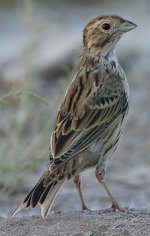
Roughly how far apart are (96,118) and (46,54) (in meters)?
7.80

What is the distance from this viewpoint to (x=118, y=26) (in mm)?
8453

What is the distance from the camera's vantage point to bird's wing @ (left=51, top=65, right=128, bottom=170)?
769 cm

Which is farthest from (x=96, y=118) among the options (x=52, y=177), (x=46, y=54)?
(x=46, y=54)

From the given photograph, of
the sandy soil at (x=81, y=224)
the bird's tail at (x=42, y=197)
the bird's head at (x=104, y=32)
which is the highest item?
the bird's head at (x=104, y=32)

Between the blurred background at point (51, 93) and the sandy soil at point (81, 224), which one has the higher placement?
the blurred background at point (51, 93)

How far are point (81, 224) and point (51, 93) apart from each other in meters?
7.42

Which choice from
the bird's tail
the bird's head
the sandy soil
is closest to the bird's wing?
the bird's tail

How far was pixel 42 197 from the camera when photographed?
7.41 metres

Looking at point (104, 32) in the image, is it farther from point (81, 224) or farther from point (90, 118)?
point (81, 224)

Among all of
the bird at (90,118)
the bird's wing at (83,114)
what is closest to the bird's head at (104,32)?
the bird at (90,118)

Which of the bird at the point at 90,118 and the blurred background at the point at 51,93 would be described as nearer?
the bird at the point at 90,118

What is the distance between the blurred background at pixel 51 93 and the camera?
10102mm

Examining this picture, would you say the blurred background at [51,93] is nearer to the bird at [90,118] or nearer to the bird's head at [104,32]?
Answer: the bird at [90,118]

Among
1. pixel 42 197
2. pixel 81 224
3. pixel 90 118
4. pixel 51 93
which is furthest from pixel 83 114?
pixel 51 93
